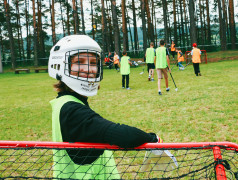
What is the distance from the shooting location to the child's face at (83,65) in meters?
1.69

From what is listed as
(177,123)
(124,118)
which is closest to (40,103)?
(124,118)

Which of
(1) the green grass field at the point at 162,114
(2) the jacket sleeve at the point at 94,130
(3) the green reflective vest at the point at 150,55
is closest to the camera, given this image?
(2) the jacket sleeve at the point at 94,130

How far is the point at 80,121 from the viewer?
130cm

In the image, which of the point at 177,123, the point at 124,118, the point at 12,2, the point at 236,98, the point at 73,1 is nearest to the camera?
the point at 177,123

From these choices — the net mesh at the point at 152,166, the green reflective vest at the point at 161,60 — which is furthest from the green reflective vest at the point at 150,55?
the net mesh at the point at 152,166

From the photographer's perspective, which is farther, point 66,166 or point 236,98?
point 236,98

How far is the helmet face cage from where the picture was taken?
1.69 metres

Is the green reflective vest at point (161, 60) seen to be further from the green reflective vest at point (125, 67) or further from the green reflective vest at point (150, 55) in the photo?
the green reflective vest at point (150, 55)

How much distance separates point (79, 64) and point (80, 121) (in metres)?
0.52

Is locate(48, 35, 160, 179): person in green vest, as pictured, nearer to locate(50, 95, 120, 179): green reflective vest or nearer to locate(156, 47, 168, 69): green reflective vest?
locate(50, 95, 120, 179): green reflective vest

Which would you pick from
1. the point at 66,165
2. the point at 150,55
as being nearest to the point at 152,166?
the point at 66,165

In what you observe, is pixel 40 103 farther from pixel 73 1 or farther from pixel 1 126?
pixel 73 1

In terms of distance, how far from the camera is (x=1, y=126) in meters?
6.30

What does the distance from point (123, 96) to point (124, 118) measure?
3268 millimetres
